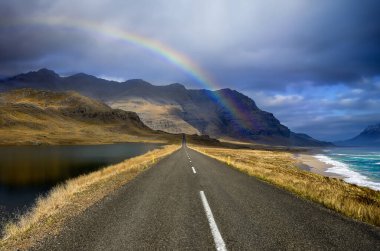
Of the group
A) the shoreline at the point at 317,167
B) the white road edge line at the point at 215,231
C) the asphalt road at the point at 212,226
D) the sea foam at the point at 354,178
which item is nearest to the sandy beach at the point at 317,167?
the shoreline at the point at 317,167

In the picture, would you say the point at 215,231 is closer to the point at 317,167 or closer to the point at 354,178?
the point at 354,178

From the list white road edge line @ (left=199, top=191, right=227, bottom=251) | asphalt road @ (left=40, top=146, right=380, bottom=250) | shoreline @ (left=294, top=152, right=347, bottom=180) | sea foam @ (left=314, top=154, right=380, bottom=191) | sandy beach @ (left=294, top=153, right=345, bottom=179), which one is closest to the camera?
white road edge line @ (left=199, top=191, right=227, bottom=251)

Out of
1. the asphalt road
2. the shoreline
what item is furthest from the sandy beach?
the asphalt road

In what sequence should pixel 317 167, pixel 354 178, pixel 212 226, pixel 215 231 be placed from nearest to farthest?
pixel 215 231 → pixel 212 226 → pixel 354 178 → pixel 317 167

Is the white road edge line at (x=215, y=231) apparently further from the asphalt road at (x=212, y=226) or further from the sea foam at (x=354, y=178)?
the sea foam at (x=354, y=178)

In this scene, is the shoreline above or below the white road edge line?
below

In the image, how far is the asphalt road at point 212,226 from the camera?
773 cm

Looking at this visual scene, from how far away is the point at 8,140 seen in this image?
461ft

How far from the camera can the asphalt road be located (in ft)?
25.3

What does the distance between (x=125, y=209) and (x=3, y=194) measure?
20206 millimetres

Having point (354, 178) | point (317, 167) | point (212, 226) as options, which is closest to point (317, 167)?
point (317, 167)

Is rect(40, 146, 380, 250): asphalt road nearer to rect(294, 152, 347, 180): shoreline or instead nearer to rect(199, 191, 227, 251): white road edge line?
rect(199, 191, 227, 251): white road edge line

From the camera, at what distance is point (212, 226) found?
9234 millimetres

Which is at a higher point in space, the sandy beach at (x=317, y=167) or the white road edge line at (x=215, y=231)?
the white road edge line at (x=215, y=231)
